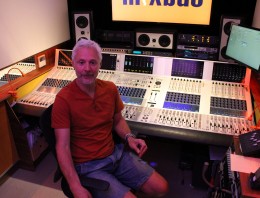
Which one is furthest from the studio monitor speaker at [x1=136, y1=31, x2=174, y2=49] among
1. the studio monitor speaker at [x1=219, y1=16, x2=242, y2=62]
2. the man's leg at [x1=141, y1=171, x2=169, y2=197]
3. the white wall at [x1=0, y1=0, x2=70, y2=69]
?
the man's leg at [x1=141, y1=171, x2=169, y2=197]

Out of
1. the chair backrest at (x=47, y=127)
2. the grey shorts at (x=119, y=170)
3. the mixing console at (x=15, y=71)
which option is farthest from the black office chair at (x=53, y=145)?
the mixing console at (x=15, y=71)

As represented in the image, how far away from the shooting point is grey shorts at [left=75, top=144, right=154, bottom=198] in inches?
58.0

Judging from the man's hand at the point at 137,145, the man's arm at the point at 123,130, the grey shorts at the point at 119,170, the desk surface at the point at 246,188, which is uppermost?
the desk surface at the point at 246,188

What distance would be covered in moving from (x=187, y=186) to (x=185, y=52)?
1.16 metres

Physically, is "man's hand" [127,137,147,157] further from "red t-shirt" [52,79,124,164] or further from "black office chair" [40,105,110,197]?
"black office chair" [40,105,110,197]

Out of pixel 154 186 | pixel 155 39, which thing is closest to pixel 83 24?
pixel 155 39

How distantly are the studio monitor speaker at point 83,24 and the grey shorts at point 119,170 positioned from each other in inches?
50.9

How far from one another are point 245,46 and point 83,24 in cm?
147

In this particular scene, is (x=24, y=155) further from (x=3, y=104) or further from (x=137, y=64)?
(x=137, y=64)

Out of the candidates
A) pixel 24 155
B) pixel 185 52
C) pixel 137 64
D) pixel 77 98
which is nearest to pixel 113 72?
pixel 137 64

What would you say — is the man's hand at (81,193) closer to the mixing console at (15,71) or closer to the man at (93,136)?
the man at (93,136)

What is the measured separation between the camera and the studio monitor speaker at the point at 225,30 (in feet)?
6.86

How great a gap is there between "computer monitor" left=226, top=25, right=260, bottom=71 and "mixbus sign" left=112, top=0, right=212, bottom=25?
55 centimetres

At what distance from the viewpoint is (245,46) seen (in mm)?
1805
